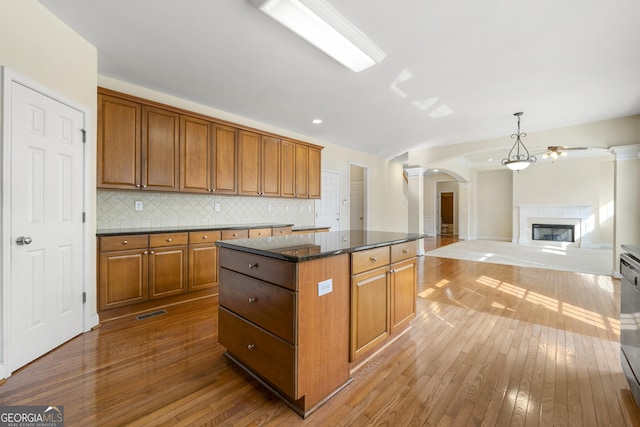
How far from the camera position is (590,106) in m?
3.98

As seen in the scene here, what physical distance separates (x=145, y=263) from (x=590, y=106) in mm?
6372

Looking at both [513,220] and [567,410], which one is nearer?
[567,410]

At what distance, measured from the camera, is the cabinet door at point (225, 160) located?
3.69 m

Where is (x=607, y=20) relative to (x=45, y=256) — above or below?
above

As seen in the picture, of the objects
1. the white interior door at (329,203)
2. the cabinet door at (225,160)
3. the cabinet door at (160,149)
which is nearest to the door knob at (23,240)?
the cabinet door at (160,149)

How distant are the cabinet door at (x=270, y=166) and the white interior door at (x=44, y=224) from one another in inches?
89.1

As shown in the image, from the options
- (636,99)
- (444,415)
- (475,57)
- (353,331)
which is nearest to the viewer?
(444,415)

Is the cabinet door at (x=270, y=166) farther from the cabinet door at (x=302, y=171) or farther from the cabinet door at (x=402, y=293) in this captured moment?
the cabinet door at (x=402, y=293)

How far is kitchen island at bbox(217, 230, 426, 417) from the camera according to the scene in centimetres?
146

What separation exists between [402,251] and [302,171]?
3024 millimetres

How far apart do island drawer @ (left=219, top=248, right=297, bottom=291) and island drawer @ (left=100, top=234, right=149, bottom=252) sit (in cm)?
142

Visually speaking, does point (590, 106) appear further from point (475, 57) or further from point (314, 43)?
point (314, 43)

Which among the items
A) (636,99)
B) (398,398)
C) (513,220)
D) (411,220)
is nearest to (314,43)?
(398,398)

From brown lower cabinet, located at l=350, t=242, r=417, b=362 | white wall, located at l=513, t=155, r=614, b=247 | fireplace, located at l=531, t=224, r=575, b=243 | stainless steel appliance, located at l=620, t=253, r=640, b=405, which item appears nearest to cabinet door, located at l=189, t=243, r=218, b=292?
brown lower cabinet, located at l=350, t=242, r=417, b=362
